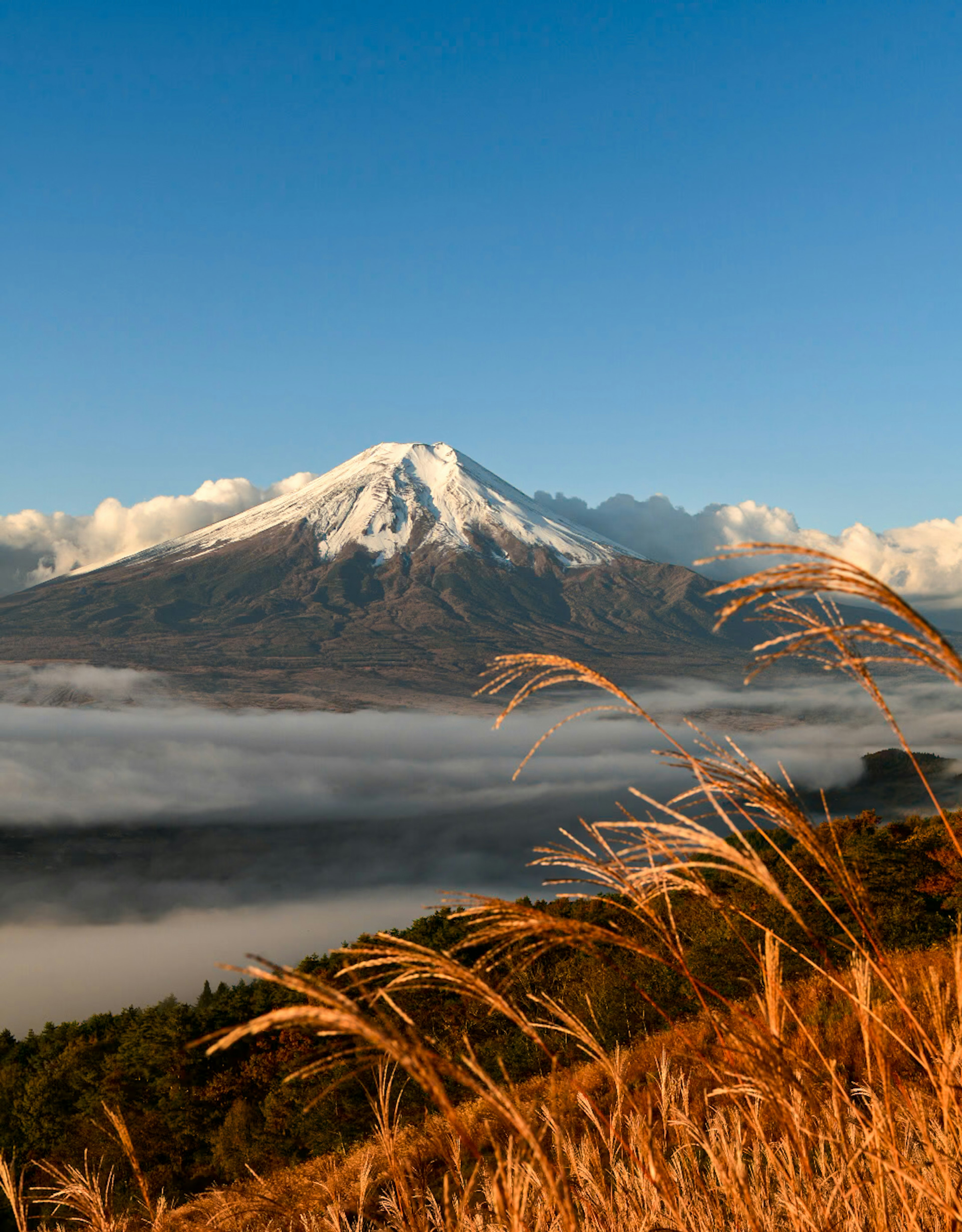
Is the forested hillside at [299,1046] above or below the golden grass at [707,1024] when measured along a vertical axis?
below

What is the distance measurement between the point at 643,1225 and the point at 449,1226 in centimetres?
84

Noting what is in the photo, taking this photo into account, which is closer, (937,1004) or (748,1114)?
(937,1004)

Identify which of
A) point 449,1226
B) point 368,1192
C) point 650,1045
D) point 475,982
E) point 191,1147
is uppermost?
point 475,982

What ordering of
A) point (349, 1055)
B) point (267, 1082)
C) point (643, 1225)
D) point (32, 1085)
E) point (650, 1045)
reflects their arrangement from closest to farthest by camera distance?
1. point (349, 1055)
2. point (643, 1225)
3. point (650, 1045)
4. point (267, 1082)
5. point (32, 1085)

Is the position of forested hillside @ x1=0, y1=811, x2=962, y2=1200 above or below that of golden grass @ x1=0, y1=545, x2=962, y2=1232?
below

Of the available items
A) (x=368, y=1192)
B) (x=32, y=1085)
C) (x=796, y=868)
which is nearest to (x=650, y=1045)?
(x=368, y=1192)

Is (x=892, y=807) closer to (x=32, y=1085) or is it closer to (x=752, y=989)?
(x=32, y=1085)

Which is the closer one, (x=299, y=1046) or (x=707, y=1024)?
(x=707, y=1024)

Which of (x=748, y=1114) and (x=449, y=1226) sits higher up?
(x=449, y=1226)

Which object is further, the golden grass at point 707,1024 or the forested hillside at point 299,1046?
the forested hillside at point 299,1046

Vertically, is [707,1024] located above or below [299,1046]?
above

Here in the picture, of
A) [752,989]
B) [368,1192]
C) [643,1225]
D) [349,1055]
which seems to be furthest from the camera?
[368,1192]

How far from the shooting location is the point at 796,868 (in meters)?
1.55

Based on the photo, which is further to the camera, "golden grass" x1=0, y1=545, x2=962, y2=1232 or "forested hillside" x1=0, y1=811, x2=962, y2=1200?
"forested hillside" x1=0, y1=811, x2=962, y2=1200
